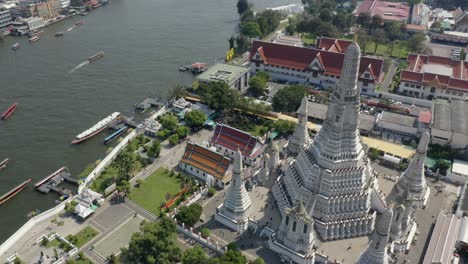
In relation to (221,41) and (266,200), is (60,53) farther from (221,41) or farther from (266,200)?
(266,200)

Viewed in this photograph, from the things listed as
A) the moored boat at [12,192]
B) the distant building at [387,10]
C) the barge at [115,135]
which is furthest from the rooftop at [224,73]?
the distant building at [387,10]

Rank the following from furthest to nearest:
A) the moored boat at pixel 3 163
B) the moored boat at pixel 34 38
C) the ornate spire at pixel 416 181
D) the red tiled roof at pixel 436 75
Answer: the moored boat at pixel 34 38
the red tiled roof at pixel 436 75
the moored boat at pixel 3 163
the ornate spire at pixel 416 181

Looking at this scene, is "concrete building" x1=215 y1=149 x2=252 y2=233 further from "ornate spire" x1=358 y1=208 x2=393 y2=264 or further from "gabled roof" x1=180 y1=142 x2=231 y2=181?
"ornate spire" x1=358 y1=208 x2=393 y2=264

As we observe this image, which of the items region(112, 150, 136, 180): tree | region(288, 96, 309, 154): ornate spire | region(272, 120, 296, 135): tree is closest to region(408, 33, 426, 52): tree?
region(272, 120, 296, 135): tree

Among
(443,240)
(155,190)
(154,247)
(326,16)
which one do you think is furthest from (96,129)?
(326,16)

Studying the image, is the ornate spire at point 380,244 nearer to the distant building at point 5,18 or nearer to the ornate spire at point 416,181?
the ornate spire at point 416,181

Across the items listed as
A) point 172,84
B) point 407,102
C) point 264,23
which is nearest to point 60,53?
point 172,84
